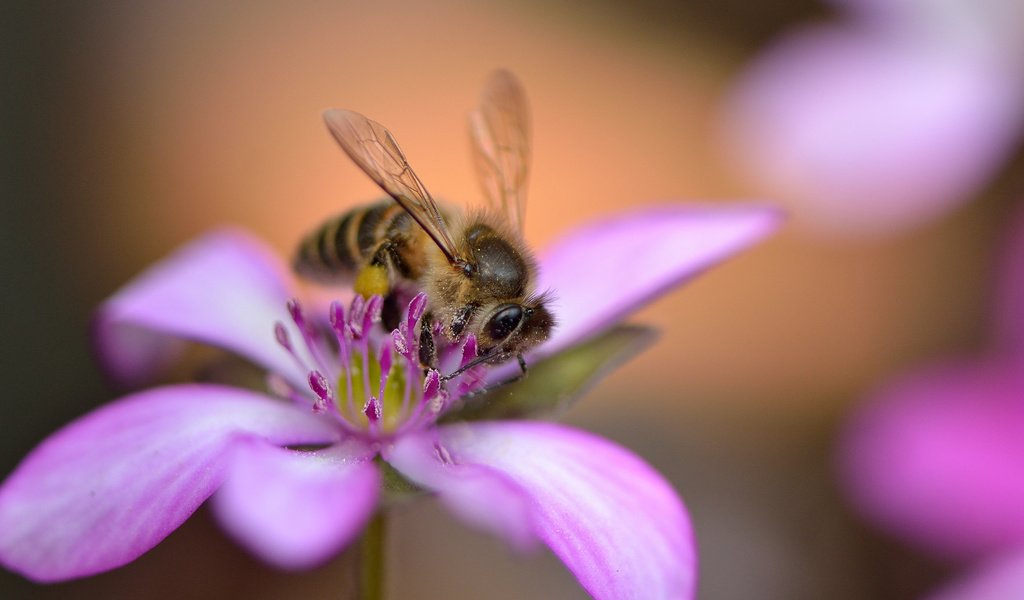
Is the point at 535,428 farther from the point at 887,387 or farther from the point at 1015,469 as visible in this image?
the point at 887,387

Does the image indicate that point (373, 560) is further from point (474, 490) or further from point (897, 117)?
point (897, 117)

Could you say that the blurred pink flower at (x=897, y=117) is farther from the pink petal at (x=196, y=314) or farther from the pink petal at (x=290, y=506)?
the pink petal at (x=290, y=506)

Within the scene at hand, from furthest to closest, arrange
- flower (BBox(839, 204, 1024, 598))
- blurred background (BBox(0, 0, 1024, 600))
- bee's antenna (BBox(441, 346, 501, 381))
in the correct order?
blurred background (BBox(0, 0, 1024, 600)), flower (BBox(839, 204, 1024, 598)), bee's antenna (BBox(441, 346, 501, 381))

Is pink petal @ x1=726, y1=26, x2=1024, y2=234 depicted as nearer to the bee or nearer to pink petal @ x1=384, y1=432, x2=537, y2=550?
the bee

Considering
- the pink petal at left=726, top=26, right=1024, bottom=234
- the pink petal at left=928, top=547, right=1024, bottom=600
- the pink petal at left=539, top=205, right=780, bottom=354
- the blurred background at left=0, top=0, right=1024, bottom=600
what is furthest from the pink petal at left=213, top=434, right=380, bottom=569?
the pink petal at left=726, top=26, right=1024, bottom=234

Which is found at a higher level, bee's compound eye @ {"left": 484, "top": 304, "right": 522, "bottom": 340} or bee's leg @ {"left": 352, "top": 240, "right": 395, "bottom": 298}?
bee's leg @ {"left": 352, "top": 240, "right": 395, "bottom": 298}

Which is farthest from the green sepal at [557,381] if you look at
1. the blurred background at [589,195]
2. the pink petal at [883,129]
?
the pink petal at [883,129]

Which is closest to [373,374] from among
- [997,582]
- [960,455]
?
[997,582]
